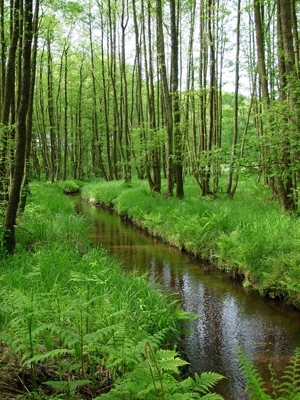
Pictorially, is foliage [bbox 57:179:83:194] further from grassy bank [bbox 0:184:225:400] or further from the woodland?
grassy bank [bbox 0:184:225:400]

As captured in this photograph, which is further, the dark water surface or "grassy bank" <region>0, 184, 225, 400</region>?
the dark water surface

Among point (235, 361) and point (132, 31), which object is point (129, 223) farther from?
point (132, 31)

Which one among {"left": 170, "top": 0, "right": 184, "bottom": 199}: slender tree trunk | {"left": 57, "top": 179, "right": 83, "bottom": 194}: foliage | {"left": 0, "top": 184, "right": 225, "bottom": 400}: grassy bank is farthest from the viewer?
{"left": 57, "top": 179, "right": 83, "bottom": 194}: foliage

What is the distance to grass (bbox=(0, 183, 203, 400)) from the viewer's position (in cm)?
305

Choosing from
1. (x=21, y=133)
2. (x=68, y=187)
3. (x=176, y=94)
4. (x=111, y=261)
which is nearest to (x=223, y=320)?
(x=111, y=261)

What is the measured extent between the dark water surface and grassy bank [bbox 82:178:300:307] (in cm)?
37

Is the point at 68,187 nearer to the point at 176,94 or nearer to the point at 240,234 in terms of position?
the point at 176,94

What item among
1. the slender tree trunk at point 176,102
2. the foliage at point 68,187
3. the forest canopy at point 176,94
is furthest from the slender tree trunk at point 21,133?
the foliage at point 68,187

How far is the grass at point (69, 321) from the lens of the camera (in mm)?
3051

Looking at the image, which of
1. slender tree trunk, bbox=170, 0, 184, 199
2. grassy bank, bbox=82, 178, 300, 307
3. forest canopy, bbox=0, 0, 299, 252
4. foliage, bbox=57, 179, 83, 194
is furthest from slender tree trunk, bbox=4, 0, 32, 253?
foliage, bbox=57, 179, 83, 194

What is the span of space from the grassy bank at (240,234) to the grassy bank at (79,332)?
7.89ft

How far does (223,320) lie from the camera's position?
6246 millimetres

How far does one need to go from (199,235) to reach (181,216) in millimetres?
1666

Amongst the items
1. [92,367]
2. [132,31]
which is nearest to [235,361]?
[92,367]
